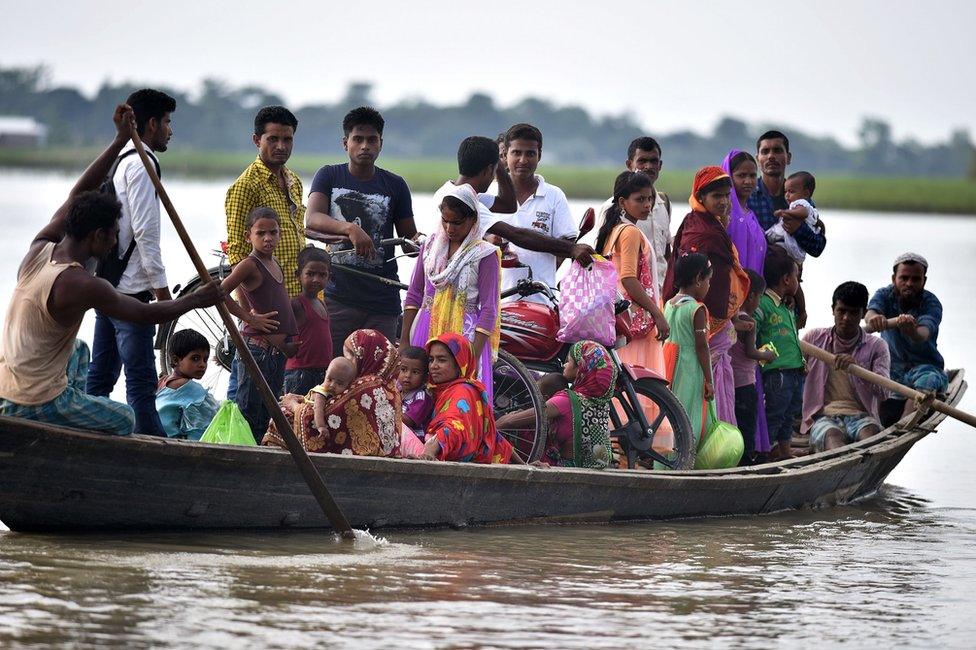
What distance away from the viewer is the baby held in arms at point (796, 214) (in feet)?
27.3

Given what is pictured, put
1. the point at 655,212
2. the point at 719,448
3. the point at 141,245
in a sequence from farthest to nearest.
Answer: the point at 655,212, the point at 719,448, the point at 141,245

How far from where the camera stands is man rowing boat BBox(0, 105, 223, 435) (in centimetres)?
545

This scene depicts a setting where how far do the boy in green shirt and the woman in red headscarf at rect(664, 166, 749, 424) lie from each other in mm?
460

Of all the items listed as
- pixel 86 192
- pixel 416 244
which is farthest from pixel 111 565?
A: pixel 416 244

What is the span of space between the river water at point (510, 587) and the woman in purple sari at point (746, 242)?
23.4 inches

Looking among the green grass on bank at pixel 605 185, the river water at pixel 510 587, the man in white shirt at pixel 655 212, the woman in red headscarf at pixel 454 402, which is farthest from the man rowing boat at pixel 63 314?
the green grass on bank at pixel 605 185

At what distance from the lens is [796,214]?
8.31 m

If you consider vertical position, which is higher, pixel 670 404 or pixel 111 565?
pixel 670 404

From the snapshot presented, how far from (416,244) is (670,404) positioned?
4.62 ft

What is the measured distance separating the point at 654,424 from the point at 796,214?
1.68 m

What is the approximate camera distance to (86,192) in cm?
558

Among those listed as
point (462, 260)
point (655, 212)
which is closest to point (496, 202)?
point (462, 260)

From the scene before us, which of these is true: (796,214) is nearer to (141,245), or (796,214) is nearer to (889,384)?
(889,384)

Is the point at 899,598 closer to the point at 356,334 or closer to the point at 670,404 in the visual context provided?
the point at 670,404
